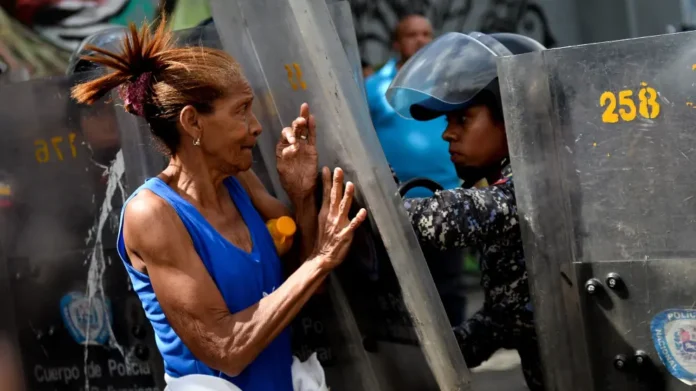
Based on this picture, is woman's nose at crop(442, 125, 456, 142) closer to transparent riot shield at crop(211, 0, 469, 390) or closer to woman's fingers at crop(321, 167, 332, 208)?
transparent riot shield at crop(211, 0, 469, 390)

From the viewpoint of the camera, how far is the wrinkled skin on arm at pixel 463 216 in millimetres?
2453

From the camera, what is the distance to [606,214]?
2330mm

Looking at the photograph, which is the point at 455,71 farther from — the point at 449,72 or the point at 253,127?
the point at 253,127

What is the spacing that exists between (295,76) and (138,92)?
441mm

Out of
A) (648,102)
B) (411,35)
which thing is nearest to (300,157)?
(648,102)

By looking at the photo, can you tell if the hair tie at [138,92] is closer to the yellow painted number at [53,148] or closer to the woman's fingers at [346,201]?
the woman's fingers at [346,201]

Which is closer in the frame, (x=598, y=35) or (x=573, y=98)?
(x=573, y=98)

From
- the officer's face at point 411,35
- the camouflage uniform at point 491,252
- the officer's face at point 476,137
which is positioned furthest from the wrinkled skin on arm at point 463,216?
the officer's face at point 411,35

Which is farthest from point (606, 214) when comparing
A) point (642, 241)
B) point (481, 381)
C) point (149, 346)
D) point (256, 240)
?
point (149, 346)

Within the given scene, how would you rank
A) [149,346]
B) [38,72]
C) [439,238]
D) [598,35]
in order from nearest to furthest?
[439,238], [149,346], [38,72], [598,35]

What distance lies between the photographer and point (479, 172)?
2.72 m

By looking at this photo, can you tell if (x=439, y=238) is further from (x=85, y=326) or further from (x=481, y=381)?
(x=85, y=326)

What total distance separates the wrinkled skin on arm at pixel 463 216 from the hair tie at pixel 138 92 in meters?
0.77

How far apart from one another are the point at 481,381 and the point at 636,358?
1.18m
